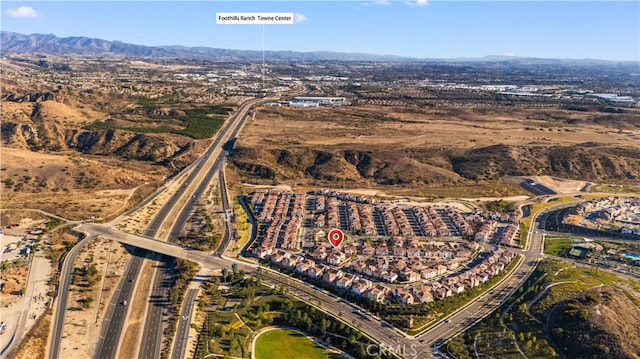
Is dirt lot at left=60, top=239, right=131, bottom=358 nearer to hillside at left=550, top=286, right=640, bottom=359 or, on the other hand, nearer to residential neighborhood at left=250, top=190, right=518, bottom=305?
residential neighborhood at left=250, top=190, right=518, bottom=305

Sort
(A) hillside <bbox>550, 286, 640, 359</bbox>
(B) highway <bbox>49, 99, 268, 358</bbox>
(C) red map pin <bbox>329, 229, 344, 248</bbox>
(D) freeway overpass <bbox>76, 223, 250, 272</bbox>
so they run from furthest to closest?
(C) red map pin <bbox>329, 229, 344, 248</bbox>
(D) freeway overpass <bbox>76, 223, 250, 272</bbox>
(B) highway <bbox>49, 99, 268, 358</bbox>
(A) hillside <bbox>550, 286, 640, 359</bbox>

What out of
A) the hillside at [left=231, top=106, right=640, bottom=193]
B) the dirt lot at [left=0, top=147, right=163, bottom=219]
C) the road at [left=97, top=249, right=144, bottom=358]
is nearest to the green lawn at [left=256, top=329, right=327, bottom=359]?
the road at [left=97, top=249, right=144, bottom=358]

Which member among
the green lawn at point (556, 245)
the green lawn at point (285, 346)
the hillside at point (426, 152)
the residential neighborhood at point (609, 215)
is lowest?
the green lawn at point (285, 346)

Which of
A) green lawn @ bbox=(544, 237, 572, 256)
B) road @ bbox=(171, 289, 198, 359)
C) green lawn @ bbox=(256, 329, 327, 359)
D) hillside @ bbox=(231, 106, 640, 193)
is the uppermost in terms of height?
hillside @ bbox=(231, 106, 640, 193)

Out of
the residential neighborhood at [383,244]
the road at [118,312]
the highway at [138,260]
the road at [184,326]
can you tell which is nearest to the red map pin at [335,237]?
the residential neighborhood at [383,244]

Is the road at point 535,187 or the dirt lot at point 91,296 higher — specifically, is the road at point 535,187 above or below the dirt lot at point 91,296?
above

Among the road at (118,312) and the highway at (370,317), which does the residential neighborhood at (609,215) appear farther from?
the road at (118,312)

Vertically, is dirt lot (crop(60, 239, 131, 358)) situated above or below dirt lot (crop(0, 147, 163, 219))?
below
